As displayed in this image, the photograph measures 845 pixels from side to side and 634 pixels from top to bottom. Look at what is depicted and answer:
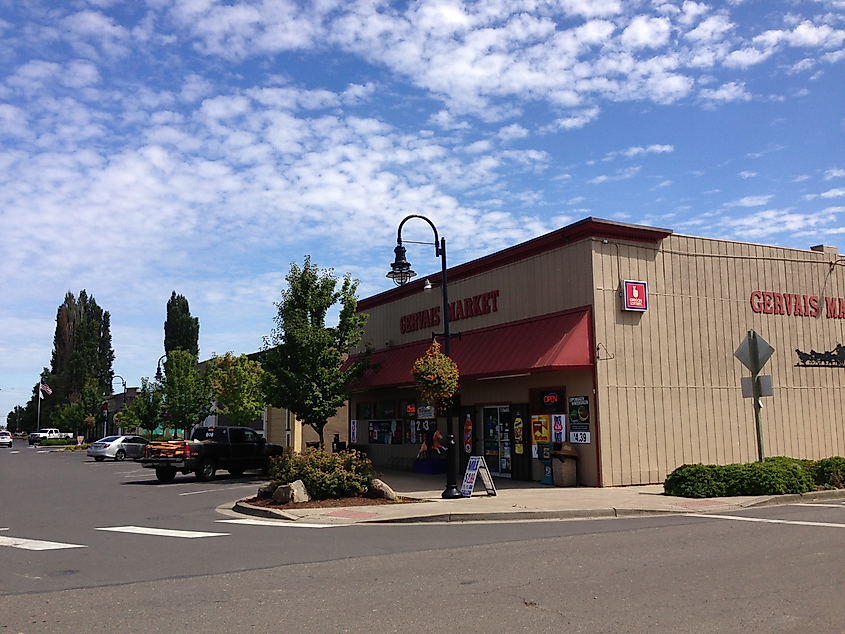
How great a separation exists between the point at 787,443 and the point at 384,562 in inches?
660

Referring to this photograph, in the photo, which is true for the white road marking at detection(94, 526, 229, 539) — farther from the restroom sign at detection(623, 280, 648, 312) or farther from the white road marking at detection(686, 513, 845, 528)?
the restroom sign at detection(623, 280, 648, 312)

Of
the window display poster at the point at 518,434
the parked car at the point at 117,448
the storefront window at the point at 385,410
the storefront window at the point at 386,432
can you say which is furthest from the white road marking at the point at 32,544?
the parked car at the point at 117,448

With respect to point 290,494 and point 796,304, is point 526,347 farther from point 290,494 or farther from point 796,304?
point 796,304

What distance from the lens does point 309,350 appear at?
24.9 m

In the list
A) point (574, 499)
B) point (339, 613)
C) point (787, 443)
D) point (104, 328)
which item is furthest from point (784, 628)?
point (104, 328)

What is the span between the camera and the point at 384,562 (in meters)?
8.93

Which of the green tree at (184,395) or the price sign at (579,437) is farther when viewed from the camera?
the green tree at (184,395)

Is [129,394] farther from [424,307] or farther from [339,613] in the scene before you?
Answer: [339,613]

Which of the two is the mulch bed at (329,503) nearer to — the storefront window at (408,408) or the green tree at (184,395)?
the storefront window at (408,408)

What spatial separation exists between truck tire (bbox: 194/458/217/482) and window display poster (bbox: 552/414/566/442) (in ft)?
38.5

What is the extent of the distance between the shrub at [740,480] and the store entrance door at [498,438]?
6.24 metres

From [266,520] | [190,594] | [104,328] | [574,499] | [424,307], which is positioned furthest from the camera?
[104,328]

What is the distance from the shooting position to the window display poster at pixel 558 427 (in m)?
19.8

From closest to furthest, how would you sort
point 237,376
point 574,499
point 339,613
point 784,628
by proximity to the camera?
1. point 784,628
2. point 339,613
3. point 574,499
4. point 237,376
